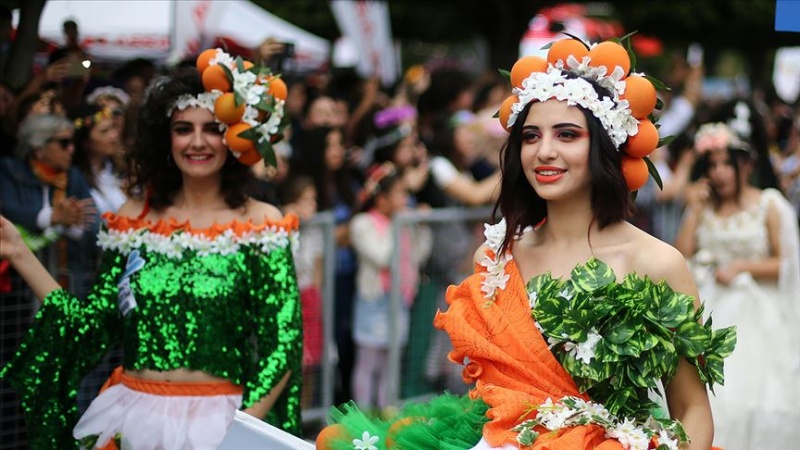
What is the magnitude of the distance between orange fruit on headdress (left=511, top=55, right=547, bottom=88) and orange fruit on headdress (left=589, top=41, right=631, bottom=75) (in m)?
0.17

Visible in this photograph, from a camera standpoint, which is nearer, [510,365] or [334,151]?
[510,365]

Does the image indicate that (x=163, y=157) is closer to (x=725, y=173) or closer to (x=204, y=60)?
(x=204, y=60)

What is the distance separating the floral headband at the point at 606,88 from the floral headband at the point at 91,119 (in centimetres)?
317

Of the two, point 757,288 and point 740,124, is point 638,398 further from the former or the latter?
point 740,124

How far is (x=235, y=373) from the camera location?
4664 millimetres

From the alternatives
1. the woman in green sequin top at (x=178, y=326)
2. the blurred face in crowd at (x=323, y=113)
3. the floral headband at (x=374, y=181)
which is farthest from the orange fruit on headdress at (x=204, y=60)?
the blurred face in crowd at (x=323, y=113)

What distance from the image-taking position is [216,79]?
4797 mm

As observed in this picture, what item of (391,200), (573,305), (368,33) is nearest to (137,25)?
(391,200)

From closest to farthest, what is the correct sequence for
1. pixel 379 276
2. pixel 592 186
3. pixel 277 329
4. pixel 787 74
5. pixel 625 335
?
pixel 625 335 → pixel 592 186 → pixel 277 329 → pixel 379 276 → pixel 787 74

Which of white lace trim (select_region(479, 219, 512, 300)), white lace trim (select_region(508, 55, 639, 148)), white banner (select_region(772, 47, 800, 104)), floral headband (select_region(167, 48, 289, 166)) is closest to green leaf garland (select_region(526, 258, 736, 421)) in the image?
white lace trim (select_region(479, 219, 512, 300))

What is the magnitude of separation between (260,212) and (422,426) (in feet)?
4.65

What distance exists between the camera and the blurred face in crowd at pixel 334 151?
27.9 feet

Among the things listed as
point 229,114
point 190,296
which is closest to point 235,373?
point 190,296

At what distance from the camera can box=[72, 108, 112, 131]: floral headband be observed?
6.41 metres
